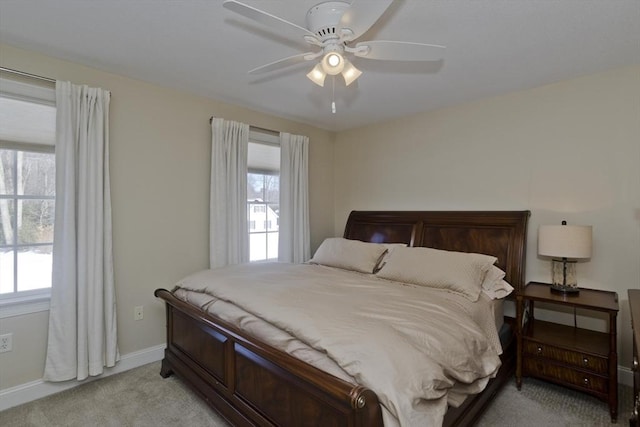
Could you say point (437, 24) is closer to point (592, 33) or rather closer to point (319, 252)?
point (592, 33)

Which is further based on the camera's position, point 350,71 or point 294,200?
point 294,200

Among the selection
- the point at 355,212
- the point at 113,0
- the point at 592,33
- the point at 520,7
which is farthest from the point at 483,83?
the point at 113,0

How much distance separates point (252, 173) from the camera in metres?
3.62

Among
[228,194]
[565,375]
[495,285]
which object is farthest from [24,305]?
[565,375]

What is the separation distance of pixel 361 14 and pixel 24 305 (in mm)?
2848

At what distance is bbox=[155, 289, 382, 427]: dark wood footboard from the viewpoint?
1.23m

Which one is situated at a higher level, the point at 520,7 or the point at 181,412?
the point at 520,7

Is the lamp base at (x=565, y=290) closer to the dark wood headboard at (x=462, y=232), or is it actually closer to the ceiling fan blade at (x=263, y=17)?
the dark wood headboard at (x=462, y=232)

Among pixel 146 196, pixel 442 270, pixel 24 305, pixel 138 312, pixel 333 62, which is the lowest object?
pixel 138 312

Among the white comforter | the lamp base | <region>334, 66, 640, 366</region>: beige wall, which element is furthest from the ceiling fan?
the lamp base

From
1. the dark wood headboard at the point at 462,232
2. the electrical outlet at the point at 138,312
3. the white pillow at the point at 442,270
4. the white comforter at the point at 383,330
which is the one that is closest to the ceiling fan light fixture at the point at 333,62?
the white comforter at the point at 383,330

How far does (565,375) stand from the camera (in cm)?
221

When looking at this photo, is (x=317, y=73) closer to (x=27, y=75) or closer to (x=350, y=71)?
(x=350, y=71)

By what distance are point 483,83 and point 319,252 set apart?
2174 mm
